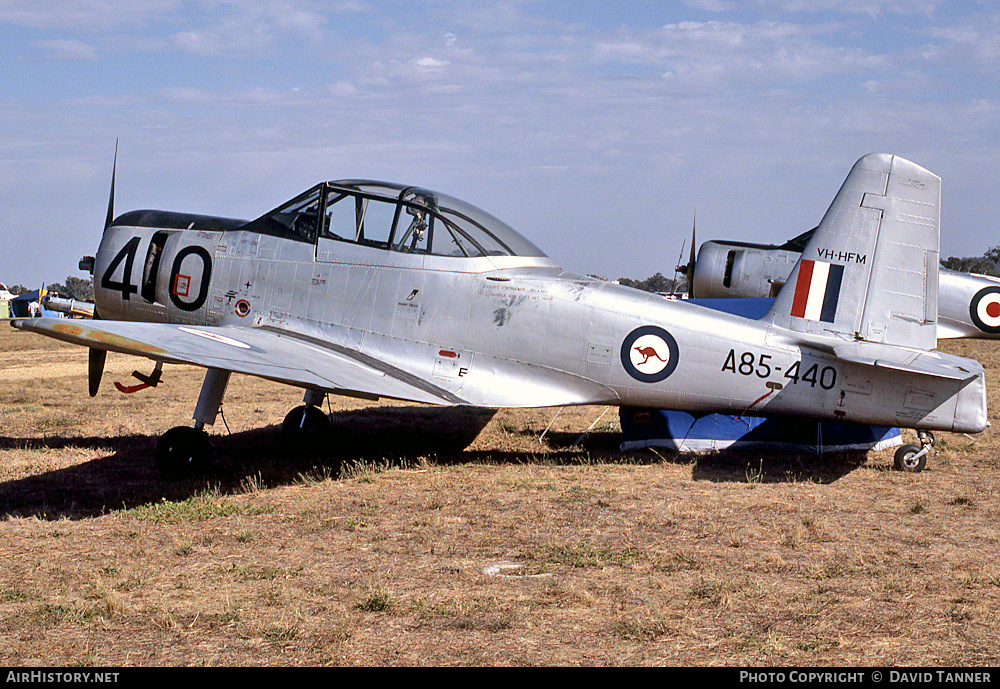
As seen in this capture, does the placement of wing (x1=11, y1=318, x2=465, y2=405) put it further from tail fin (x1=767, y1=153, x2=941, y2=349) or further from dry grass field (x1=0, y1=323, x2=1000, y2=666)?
tail fin (x1=767, y1=153, x2=941, y2=349)

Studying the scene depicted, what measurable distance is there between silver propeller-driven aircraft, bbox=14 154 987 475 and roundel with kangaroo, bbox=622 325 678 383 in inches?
0.5

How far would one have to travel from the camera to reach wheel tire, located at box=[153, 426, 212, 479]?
7676mm

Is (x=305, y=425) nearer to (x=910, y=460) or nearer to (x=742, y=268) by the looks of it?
(x=910, y=460)

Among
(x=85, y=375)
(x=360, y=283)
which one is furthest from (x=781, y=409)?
(x=85, y=375)

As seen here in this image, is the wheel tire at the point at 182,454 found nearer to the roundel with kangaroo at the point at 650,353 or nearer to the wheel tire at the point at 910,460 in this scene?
the roundel with kangaroo at the point at 650,353

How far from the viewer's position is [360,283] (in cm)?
843

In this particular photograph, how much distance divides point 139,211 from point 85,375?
880 centimetres

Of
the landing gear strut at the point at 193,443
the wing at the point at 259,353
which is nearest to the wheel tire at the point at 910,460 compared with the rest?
the wing at the point at 259,353

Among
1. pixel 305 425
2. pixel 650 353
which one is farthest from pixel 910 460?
pixel 305 425

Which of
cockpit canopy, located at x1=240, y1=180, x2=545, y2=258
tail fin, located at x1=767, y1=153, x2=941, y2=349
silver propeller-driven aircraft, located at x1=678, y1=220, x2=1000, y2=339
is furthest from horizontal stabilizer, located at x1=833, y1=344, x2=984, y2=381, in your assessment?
silver propeller-driven aircraft, located at x1=678, y1=220, x2=1000, y2=339

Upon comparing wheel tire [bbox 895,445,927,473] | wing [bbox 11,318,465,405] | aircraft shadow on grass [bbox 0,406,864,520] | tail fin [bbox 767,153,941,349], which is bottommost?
aircraft shadow on grass [bbox 0,406,864,520]

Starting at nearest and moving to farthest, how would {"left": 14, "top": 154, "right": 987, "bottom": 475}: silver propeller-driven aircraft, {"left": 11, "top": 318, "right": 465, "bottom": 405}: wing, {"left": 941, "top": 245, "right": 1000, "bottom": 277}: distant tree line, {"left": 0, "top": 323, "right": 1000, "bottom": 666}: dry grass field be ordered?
{"left": 0, "top": 323, "right": 1000, "bottom": 666}: dry grass field → {"left": 11, "top": 318, "right": 465, "bottom": 405}: wing → {"left": 14, "top": 154, "right": 987, "bottom": 475}: silver propeller-driven aircraft → {"left": 941, "top": 245, "right": 1000, "bottom": 277}: distant tree line

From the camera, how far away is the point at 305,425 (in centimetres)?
966

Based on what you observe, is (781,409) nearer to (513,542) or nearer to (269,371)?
(513,542)
